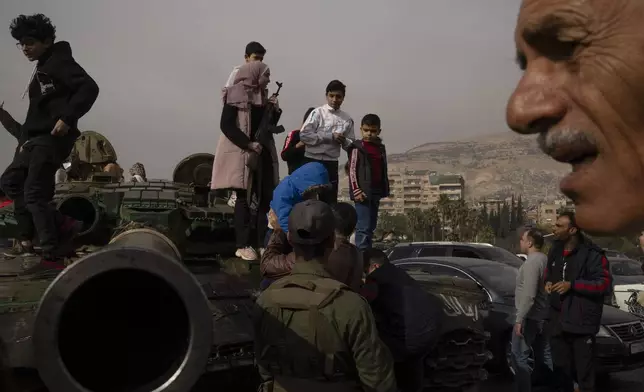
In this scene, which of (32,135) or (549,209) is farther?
(549,209)

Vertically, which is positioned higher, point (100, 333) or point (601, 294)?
point (100, 333)

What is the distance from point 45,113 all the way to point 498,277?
7.47 meters

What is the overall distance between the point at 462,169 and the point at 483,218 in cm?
12342

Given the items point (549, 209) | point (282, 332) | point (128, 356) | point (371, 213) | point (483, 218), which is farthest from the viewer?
point (483, 218)

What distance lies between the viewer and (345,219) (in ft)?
15.9

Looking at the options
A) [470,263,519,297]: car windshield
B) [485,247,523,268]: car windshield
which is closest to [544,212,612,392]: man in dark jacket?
[470,263,519,297]: car windshield

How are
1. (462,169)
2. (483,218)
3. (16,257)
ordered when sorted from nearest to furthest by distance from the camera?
(16,257)
(483,218)
(462,169)

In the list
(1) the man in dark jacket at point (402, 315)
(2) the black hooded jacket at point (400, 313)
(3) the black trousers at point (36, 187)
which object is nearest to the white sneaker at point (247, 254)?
(1) the man in dark jacket at point (402, 315)

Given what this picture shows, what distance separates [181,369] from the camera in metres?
2.67

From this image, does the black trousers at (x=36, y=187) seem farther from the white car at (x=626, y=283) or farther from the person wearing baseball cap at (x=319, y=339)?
the white car at (x=626, y=283)

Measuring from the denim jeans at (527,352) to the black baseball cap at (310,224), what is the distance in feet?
16.1

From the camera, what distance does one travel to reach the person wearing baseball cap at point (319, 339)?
359 centimetres

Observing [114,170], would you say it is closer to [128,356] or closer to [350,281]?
[350,281]

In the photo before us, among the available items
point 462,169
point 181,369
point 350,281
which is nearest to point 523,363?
point 350,281
